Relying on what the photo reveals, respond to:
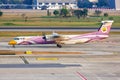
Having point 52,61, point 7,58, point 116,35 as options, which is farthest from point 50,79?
point 116,35

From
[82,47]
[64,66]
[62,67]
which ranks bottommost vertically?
[82,47]

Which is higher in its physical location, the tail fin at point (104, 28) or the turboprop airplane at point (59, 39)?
the tail fin at point (104, 28)

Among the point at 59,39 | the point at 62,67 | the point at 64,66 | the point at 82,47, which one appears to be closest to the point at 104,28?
the point at 82,47

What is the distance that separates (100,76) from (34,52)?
25.4 meters

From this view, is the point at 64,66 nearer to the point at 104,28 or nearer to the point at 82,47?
the point at 82,47

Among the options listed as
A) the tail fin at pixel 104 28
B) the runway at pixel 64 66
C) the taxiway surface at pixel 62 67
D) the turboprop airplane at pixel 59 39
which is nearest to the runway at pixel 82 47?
the runway at pixel 64 66

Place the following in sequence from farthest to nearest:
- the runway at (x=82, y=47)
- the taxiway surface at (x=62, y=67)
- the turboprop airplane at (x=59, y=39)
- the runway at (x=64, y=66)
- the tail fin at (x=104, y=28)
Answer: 1. the tail fin at (x=104, y=28)
2. the turboprop airplane at (x=59, y=39)
3. the runway at (x=82, y=47)
4. the runway at (x=64, y=66)
5. the taxiway surface at (x=62, y=67)

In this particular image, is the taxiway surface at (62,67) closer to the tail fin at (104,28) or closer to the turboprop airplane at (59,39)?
the turboprop airplane at (59,39)

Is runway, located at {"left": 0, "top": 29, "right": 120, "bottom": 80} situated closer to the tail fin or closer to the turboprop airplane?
the turboprop airplane

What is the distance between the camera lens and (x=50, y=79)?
4525 centimetres

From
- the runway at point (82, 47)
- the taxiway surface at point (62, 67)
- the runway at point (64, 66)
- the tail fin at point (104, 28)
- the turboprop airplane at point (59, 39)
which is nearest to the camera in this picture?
→ the taxiway surface at point (62, 67)

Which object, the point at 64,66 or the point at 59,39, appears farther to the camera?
the point at 59,39

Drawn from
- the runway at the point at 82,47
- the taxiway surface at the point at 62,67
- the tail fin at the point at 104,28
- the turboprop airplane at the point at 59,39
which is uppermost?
the taxiway surface at the point at 62,67

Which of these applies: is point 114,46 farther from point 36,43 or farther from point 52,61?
point 52,61
